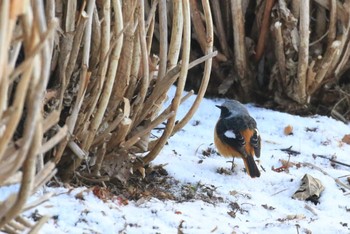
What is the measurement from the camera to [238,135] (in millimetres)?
4875

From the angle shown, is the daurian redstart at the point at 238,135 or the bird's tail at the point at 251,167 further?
the daurian redstart at the point at 238,135

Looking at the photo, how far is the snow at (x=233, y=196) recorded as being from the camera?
3229 mm

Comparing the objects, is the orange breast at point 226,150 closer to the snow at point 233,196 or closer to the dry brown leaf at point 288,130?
the snow at point 233,196

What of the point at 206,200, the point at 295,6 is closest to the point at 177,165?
the point at 206,200

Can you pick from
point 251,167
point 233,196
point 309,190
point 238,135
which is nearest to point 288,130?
point 238,135

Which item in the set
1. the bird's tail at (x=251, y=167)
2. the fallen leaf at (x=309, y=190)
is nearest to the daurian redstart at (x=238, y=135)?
the bird's tail at (x=251, y=167)

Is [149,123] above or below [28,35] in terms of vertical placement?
below

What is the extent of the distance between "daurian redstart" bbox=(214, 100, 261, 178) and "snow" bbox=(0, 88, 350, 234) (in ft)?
0.24

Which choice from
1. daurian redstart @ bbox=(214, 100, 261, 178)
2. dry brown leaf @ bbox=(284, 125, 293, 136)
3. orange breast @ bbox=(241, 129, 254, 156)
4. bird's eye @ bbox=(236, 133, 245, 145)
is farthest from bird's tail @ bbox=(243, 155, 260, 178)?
dry brown leaf @ bbox=(284, 125, 293, 136)

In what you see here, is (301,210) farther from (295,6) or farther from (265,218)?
(295,6)

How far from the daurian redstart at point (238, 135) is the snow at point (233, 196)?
0.24 feet

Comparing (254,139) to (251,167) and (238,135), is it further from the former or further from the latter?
(251,167)

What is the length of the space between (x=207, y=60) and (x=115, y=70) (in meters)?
0.53

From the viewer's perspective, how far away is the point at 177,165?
4.15 meters
